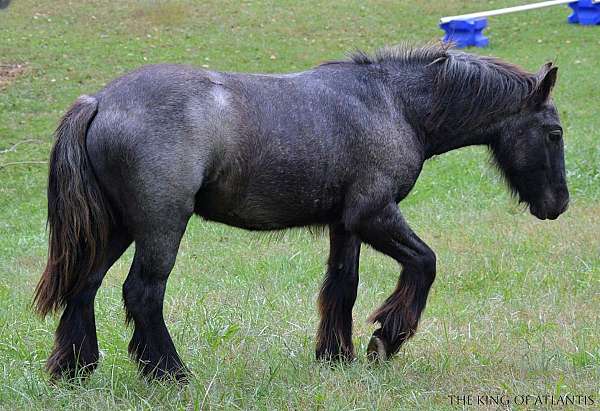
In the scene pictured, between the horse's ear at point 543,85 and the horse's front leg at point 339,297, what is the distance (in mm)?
1469

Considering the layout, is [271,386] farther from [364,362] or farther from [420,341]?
[420,341]

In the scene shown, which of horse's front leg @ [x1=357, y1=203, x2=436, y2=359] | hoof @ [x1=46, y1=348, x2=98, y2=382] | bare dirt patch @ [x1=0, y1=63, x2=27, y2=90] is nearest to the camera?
hoof @ [x1=46, y1=348, x2=98, y2=382]

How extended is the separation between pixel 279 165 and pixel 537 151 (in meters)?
1.84

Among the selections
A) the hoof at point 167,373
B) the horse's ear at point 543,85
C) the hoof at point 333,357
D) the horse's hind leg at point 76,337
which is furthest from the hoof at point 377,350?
the horse's ear at point 543,85

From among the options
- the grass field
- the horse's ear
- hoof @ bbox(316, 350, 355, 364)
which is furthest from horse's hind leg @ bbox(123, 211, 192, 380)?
the horse's ear

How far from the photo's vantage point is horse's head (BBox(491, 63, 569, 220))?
6.10 meters

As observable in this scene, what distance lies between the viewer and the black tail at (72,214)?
5133 millimetres

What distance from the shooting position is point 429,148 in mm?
6082

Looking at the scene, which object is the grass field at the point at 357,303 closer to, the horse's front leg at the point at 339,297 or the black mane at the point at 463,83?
the horse's front leg at the point at 339,297

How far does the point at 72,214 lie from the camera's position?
16.9 feet

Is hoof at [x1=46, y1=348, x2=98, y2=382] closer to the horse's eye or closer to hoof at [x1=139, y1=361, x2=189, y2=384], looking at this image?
hoof at [x1=139, y1=361, x2=189, y2=384]

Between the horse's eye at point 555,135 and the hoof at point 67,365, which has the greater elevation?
the horse's eye at point 555,135

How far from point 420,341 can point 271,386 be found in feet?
4.89

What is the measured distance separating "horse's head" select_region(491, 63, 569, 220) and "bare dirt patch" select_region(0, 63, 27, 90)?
14259 mm
